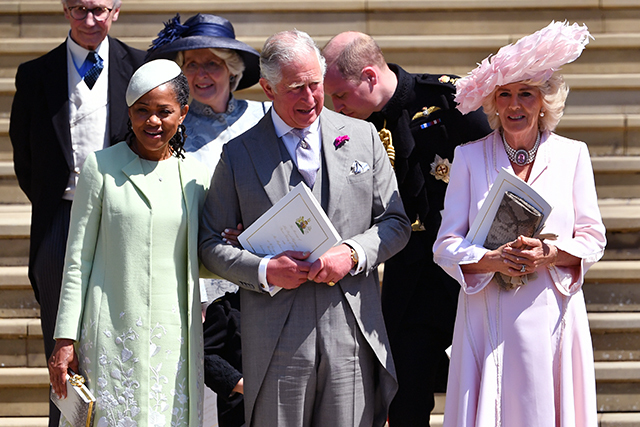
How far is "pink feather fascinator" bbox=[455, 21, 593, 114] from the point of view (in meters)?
3.35

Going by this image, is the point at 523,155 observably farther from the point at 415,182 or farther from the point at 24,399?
the point at 24,399

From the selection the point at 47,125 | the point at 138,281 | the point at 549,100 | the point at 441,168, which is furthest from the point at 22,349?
the point at 549,100

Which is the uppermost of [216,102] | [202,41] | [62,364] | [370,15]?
[370,15]

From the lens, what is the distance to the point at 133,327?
3203 mm

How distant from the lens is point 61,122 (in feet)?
13.7

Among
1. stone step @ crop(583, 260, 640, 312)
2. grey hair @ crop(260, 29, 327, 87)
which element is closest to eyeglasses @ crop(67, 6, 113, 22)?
grey hair @ crop(260, 29, 327, 87)

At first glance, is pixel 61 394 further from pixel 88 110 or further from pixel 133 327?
pixel 88 110

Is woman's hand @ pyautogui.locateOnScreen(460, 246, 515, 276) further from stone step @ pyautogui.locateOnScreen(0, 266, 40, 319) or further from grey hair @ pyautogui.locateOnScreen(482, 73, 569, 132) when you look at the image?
stone step @ pyautogui.locateOnScreen(0, 266, 40, 319)

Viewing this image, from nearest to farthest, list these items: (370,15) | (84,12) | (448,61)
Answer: (84,12)
(448,61)
(370,15)

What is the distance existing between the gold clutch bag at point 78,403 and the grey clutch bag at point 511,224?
1678 mm

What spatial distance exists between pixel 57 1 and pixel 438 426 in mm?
4287

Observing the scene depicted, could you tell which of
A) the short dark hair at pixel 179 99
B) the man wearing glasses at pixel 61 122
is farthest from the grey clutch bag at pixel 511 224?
the man wearing glasses at pixel 61 122

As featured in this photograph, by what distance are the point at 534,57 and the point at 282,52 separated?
1.02 metres

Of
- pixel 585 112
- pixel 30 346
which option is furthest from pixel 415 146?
pixel 30 346
